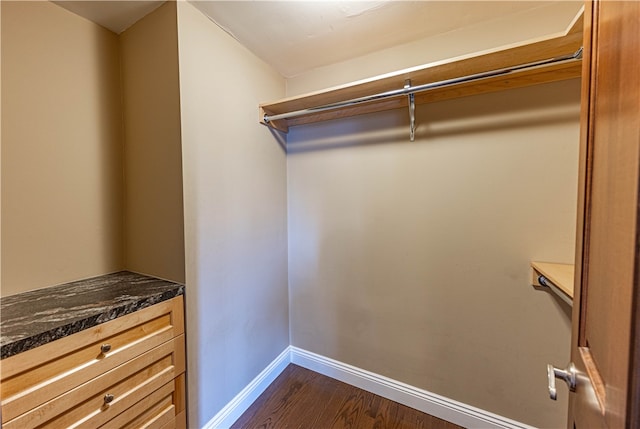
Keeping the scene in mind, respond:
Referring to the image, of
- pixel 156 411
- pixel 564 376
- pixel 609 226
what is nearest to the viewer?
pixel 609 226

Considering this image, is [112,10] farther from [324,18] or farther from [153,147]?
[324,18]

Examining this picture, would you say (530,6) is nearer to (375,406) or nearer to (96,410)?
(375,406)

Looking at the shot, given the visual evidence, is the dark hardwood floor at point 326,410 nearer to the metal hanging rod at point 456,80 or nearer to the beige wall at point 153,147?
the beige wall at point 153,147

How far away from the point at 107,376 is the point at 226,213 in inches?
33.5

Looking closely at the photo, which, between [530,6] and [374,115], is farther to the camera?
[374,115]

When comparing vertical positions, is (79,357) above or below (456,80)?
below

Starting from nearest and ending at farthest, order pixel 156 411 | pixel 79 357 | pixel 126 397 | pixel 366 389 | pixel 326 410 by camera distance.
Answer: pixel 79 357 → pixel 126 397 → pixel 156 411 → pixel 326 410 → pixel 366 389

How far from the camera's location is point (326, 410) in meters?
1.59

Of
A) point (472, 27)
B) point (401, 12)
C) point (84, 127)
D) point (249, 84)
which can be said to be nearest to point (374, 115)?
point (401, 12)

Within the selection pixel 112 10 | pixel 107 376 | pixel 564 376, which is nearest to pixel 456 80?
pixel 564 376

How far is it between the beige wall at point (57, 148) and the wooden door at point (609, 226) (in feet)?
6.29

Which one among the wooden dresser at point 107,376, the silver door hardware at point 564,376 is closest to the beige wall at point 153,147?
the wooden dresser at point 107,376

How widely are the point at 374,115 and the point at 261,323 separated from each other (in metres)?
1.61

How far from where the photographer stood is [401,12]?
129cm
